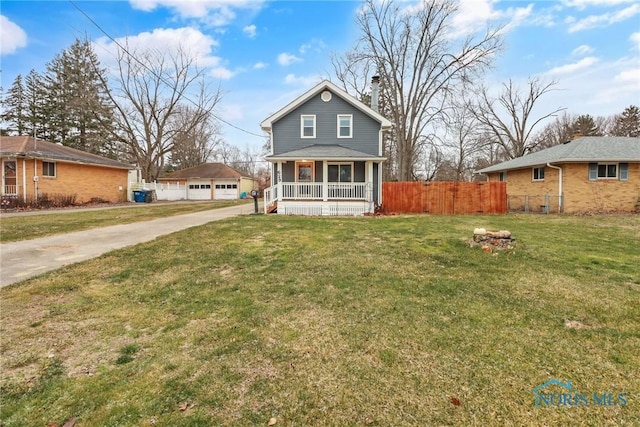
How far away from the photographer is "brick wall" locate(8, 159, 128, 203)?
58.5 feet

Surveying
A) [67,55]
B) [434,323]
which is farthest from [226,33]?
[67,55]

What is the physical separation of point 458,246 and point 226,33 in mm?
16930

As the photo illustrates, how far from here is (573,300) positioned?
425cm

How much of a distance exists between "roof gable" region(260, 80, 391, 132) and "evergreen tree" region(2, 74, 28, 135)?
113 feet

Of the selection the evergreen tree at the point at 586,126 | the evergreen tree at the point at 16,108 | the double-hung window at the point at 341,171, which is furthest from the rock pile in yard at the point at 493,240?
the evergreen tree at the point at 16,108

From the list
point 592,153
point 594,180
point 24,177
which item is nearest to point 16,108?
point 24,177

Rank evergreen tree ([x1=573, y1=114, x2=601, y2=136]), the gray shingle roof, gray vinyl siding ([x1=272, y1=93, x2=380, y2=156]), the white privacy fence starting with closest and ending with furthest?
the gray shingle roof
gray vinyl siding ([x1=272, y1=93, x2=380, y2=156])
the white privacy fence
evergreen tree ([x1=573, y1=114, x2=601, y2=136])

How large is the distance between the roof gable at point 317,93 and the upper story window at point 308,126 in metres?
0.81

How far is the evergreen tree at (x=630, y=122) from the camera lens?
3384 centimetres

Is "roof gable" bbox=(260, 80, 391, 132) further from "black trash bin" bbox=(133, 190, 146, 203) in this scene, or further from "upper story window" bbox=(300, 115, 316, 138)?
"black trash bin" bbox=(133, 190, 146, 203)

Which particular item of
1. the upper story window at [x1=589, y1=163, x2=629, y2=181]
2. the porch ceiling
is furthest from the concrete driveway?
the upper story window at [x1=589, y1=163, x2=629, y2=181]

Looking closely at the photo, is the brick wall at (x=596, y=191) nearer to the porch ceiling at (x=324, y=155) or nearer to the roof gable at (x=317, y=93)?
the roof gable at (x=317, y=93)

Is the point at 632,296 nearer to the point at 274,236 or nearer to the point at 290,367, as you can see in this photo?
the point at 290,367

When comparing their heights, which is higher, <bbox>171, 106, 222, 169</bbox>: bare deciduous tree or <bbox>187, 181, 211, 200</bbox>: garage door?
<bbox>171, 106, 222, 169</bbox>: bare deciduous tree
